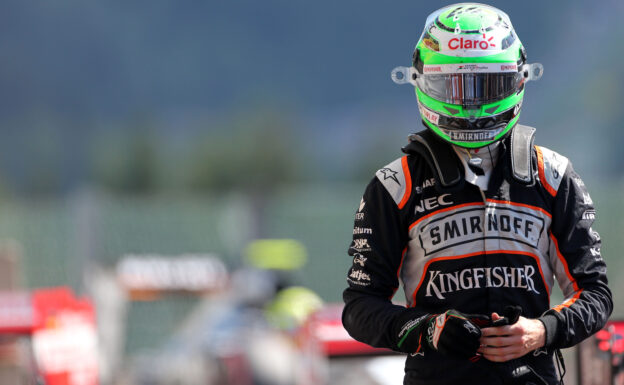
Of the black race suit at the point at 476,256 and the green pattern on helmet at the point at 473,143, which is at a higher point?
the green pattern on helmet at the point at 473,143

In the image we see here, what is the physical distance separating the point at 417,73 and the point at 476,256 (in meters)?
0.62

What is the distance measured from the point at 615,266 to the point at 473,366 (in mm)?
6346

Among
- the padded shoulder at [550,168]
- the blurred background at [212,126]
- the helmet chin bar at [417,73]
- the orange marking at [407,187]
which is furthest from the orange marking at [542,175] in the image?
the blurred background at [212,126]

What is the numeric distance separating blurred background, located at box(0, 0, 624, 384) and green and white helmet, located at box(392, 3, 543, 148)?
1.48 meters

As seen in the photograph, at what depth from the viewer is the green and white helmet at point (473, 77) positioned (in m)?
2.82

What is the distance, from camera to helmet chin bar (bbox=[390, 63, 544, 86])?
2.92 m

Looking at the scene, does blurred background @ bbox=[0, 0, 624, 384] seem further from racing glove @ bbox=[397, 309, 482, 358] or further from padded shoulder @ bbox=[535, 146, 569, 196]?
racing glove @ bbox=[397, 309, 482, 358]

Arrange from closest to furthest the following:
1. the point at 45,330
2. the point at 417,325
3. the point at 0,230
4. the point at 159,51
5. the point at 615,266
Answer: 1. the point at 417,325
2. the point at 45,330
3. the point at 615,266
4. the point at 0,230
5. the point at 159,51

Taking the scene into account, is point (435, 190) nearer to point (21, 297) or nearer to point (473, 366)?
point (473, 366)

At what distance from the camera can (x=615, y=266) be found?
8594 millimetres

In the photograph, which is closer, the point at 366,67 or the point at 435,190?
the point at 435,190

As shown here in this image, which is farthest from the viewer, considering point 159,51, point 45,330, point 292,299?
point 159,51

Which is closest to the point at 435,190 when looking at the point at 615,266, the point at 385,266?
the point at 385,266

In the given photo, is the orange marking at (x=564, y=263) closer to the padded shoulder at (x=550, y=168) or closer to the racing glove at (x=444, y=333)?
the padded shoulder at (x=550, y=168)
